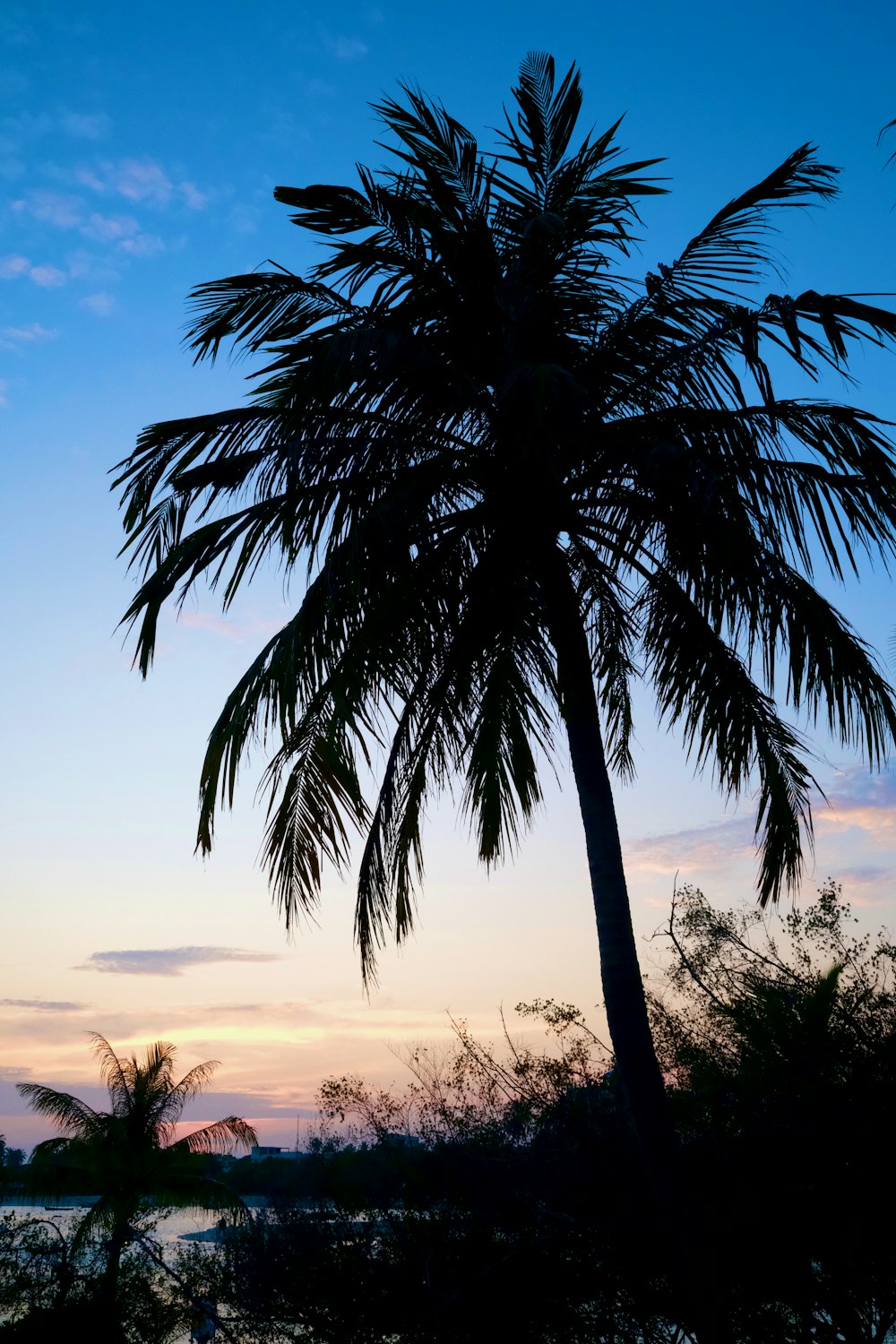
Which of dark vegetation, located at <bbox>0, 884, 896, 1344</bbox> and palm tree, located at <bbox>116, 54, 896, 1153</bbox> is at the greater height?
palm tree, located at <bbox>116, 54, 896, 1153</bbox>

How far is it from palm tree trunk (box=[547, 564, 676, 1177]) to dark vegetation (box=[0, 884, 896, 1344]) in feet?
12.0

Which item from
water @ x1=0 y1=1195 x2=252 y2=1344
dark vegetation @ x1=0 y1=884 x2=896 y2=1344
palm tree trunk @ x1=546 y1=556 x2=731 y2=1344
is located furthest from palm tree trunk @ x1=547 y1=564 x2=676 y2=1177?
water @ x1=0 y1=1195 x2=252 y2=1344

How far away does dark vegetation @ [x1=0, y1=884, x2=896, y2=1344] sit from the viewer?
438 inches

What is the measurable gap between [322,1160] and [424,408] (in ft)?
40.2

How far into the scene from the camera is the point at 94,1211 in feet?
92.8

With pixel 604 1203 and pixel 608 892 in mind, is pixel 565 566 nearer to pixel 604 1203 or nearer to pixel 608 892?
pixel 608 892

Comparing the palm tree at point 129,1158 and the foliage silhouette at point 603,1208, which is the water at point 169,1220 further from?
the foliage silhouette at point 603,1208

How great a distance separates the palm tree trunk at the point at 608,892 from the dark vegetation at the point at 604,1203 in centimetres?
365

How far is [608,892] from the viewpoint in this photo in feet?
25.7

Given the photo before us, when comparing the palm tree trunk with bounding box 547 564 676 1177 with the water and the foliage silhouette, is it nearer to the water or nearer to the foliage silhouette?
the foliage silhouette

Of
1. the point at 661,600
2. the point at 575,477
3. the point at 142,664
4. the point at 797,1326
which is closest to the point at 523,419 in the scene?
the point at 575,477

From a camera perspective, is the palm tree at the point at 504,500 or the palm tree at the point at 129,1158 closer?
the palm tree at the point at 504,500

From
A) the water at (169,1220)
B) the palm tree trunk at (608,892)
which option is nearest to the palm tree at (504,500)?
the palm tree trunk at (608,892)

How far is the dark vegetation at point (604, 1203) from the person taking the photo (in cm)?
1113
